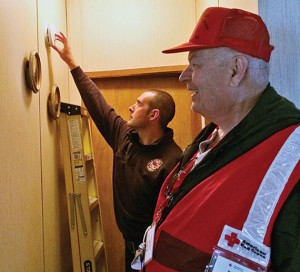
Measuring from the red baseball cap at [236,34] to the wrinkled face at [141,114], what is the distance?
2.88 ft

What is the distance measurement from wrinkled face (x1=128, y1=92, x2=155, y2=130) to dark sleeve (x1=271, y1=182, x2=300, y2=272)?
3.74ft

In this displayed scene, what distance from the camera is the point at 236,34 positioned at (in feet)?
2.85

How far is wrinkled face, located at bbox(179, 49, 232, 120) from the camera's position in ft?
2.94

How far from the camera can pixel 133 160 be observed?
172cm

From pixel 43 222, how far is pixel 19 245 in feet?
1.01

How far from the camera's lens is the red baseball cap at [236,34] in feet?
2.83

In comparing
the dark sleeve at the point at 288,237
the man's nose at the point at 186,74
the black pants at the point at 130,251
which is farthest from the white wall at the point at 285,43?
the black pants at the point at 130,251

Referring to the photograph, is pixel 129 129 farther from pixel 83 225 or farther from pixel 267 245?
pixel 267 245

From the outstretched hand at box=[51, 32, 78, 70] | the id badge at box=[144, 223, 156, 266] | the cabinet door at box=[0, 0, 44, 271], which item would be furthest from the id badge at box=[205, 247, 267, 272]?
the outstretched hand at box=[51, 32, 78, 70]

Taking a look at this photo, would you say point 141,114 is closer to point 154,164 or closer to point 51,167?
point 154,164

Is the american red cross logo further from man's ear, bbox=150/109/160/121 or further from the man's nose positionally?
man's ear, bbox=150/109/160/121

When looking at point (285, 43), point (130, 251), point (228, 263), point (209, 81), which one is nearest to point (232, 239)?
point (228, 263)

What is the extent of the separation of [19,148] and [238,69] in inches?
36.7

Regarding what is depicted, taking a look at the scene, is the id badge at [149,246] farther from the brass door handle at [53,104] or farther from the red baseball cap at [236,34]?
the brass door handle at [53,104]
